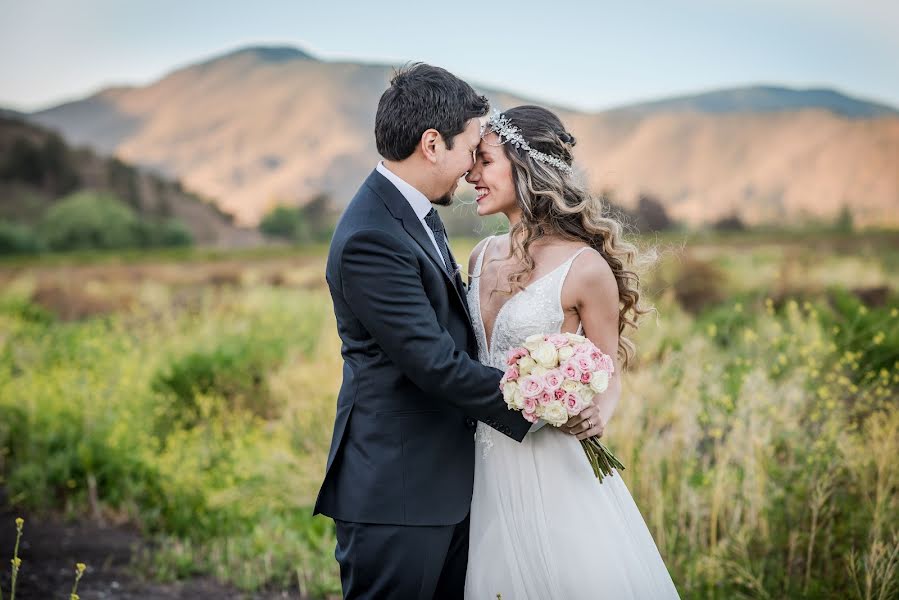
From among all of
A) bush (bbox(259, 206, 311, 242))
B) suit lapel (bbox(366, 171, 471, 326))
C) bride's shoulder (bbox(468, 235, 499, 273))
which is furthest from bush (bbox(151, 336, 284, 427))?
bush (bbox(259, 206, 311, 242))

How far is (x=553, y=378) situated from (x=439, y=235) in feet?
2.58

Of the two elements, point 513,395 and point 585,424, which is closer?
point 513,395

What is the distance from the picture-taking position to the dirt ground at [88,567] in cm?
450

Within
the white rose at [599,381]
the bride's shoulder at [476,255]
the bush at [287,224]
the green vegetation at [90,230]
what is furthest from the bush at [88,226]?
the white rose at [599,381]

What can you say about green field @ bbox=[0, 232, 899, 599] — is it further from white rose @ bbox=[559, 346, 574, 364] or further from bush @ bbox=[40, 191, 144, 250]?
bush @ bbox=[40, 191, 144, 250]

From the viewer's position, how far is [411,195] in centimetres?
284

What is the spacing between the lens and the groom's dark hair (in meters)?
2.76

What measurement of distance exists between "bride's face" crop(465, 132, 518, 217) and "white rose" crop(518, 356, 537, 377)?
0.90 m

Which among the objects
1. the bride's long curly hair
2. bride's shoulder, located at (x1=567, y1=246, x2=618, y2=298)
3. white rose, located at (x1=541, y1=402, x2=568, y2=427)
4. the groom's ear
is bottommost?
white rose, located at (x1=541, y1=402, x2=568, y2=427)

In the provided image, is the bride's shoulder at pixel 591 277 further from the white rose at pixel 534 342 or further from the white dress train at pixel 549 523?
the white rose at pixel 534 342

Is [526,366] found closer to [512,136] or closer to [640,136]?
[512,136]

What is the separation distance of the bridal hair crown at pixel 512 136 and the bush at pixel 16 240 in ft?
78.5

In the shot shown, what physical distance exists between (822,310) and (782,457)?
8.46ft

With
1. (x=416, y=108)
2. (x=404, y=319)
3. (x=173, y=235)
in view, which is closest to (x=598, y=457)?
(x=404, y=319)
